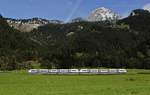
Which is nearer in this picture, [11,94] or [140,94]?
[140,94]

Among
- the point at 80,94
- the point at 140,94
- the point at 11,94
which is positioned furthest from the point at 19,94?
the point at 140,94

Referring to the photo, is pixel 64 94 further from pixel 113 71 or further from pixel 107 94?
pixel 113 71

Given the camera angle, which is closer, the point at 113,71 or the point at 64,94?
the point at 64,94

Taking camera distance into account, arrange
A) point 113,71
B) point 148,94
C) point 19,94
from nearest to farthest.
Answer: point 148,94 → point 19,94 → point 113,71

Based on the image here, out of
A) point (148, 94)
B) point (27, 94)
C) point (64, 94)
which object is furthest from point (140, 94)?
point (27, 94)

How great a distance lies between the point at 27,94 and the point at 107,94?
10037mm

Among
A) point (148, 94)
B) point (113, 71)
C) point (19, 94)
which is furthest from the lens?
point (113, 71)

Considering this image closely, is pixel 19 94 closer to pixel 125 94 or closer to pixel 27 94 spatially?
pixel 27 94

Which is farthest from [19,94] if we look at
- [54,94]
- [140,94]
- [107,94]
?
[140,94]

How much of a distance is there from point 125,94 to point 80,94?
5632 mm

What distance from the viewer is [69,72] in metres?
168

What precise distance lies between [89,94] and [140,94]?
6.31m

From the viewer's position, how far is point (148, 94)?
47.0m

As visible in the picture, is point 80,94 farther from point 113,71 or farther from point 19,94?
point 113,71
